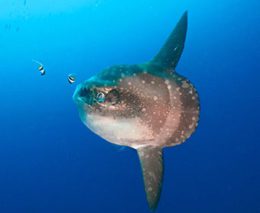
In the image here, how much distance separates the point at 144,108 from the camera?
7.80ft

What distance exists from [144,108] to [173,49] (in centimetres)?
57

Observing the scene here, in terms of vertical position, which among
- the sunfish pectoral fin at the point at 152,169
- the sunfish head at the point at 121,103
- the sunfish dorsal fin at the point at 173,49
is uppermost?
the sunfish dorsal fin at the point at 173,49

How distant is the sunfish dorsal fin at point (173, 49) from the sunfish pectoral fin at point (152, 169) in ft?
2.14

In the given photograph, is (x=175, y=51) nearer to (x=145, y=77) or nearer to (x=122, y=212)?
(x=145, y=77)

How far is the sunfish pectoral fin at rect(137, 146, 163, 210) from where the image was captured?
2428 millimetres

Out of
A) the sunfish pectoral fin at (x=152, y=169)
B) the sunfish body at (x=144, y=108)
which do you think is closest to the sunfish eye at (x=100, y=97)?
the sunfish body at (x=144, y=108)

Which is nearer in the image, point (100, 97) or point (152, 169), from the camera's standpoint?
point (100, 97)

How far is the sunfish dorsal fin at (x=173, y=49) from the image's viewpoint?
2596mm

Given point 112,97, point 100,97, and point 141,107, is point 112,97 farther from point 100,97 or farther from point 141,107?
point 141,107

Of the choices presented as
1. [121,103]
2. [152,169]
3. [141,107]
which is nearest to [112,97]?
[121,103]

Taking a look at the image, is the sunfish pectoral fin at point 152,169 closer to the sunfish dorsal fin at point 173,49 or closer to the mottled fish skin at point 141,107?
the mottled fish skin at point 141,107

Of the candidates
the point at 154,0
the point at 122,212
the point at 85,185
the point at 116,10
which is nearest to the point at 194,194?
the point at 122,212

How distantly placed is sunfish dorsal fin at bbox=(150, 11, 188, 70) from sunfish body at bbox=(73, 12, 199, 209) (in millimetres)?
88

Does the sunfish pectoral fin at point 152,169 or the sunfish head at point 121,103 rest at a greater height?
the sunfish head at point 121,103
